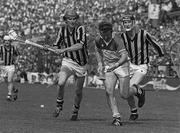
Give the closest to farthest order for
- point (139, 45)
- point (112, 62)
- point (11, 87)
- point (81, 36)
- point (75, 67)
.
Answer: point (112, 62) → point (81, 36) → point (139, 45) → point (75, 67) → point (11, 87)

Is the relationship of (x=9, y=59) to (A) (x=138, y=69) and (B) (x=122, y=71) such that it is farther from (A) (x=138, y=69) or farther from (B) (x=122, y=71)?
(B) (x=122, y=71)

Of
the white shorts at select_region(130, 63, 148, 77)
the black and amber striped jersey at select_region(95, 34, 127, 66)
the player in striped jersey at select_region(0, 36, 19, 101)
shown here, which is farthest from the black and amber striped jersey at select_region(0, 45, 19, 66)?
the black and amber striped jersey at select_region(95, 34, 127, 66)

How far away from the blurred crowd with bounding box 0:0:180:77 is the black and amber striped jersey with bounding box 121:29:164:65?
56.1 feet

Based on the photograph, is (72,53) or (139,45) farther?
(72,53)

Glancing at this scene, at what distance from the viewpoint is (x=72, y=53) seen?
14.1 meters

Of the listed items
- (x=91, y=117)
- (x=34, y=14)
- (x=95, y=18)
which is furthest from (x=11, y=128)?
(x=34, y=14)

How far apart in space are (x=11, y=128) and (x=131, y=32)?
3899 mm

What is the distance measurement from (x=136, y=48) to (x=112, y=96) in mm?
1967

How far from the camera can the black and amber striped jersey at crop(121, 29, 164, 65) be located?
13.8m

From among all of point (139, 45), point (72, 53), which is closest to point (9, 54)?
point (72, 53)

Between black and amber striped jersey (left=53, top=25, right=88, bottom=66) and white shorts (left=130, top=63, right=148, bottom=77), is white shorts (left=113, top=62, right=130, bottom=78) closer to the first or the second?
white shorts (left=130, top=63, right=148, bottom=77)

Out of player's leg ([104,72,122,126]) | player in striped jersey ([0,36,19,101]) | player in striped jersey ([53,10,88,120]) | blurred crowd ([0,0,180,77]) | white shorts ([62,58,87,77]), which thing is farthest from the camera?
blurred crowd ([0,0,180,77])

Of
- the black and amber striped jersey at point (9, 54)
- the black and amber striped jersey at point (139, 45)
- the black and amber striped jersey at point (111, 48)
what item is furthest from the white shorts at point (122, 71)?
the black and amber striped jersey at point (9, 54)

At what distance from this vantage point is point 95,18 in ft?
140
